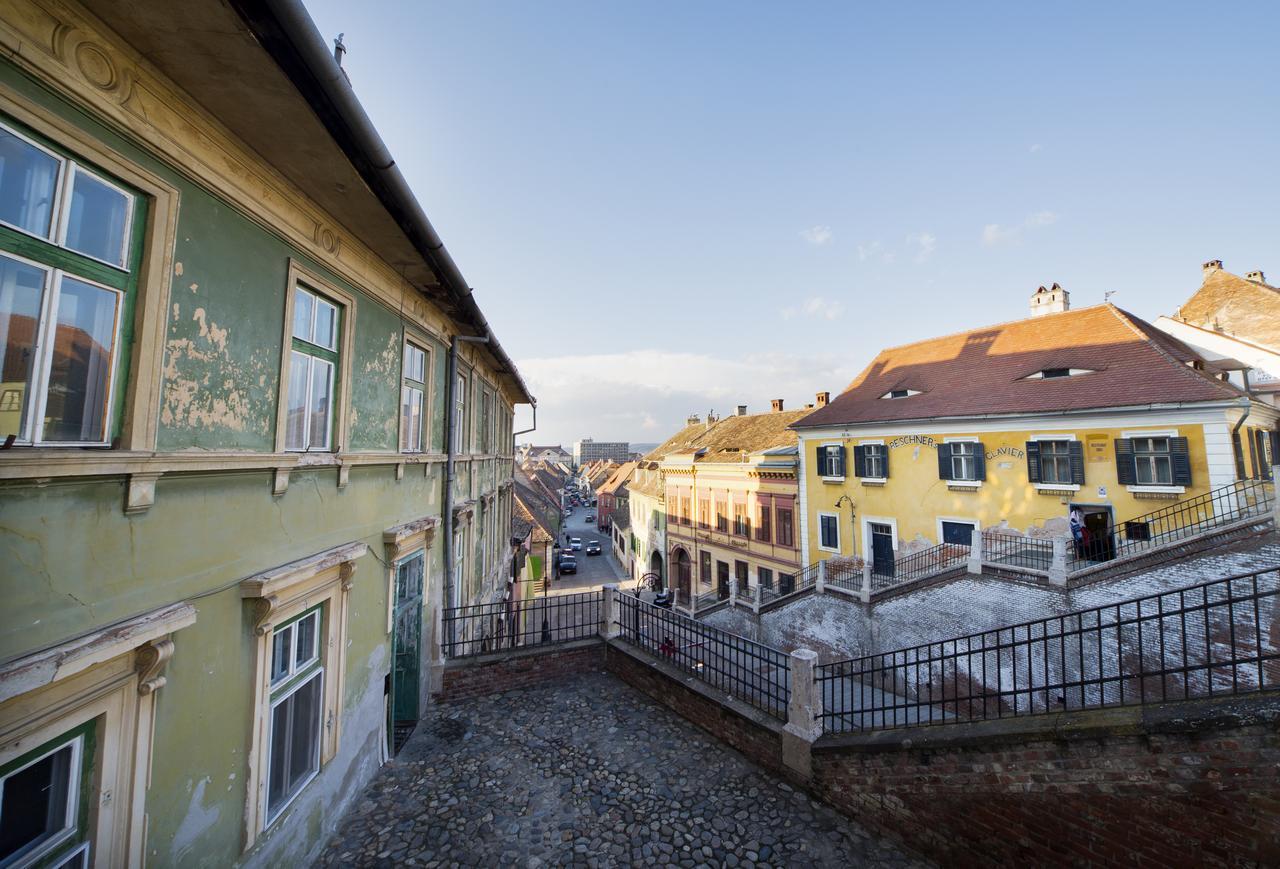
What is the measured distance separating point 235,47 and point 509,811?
7.30 metres

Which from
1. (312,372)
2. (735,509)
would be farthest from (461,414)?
(735,509)

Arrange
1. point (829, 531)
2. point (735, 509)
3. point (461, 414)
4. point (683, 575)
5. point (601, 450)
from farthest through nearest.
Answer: point (601, 450) → point (683, 575) → point (735, 509) → point (829, 531) → point (461, 414)

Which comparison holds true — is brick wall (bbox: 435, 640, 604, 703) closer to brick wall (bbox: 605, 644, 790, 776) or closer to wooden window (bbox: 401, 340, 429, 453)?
brick wall (bbox: 605, 644, 790, 776)

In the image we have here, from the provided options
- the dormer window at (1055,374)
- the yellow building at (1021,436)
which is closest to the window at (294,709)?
the yellow building at (1021,436)

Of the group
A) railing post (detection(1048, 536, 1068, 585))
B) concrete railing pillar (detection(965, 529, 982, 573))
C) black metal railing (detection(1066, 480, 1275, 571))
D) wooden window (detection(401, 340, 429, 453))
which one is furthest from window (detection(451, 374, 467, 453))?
black metal railing (detection(1066, 480, 1275, 571))

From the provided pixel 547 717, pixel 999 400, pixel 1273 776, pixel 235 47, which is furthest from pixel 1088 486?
pixel 235 47

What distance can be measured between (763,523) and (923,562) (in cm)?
805

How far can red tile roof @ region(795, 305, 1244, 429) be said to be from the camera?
48.5ft

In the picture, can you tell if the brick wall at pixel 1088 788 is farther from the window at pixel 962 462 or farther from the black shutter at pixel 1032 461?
the window at pixel 962 462

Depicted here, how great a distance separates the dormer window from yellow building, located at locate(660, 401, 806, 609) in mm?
9556

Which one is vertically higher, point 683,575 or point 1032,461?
point 1032,461

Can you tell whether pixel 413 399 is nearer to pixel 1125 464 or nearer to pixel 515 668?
pixel 515 668

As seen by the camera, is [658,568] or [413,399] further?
[658,568]

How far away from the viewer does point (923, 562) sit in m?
18.7
